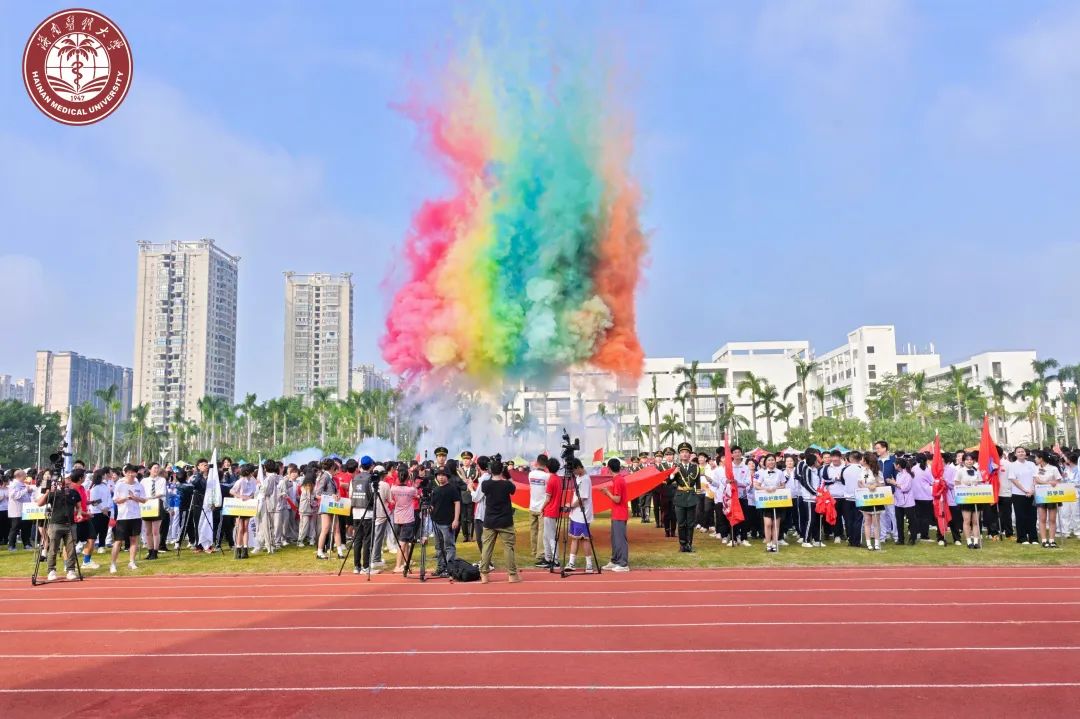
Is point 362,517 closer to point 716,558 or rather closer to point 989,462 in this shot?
point 716,558

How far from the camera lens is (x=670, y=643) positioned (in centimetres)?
874

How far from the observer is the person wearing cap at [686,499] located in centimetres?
1720

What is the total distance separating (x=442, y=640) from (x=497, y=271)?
2132 cm

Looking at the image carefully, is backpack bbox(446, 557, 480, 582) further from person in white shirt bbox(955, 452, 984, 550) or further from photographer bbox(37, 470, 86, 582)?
person in white shirt bbox(955, 452, 984, 550)

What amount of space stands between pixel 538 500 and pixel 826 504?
667 centimetres

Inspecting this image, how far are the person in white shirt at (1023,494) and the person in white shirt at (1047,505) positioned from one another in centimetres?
16

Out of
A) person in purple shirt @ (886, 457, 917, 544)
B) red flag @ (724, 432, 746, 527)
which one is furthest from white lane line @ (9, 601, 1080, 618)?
person in purple shirt @ (886, 457, 917, 544)

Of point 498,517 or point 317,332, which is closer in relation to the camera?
point 498,517

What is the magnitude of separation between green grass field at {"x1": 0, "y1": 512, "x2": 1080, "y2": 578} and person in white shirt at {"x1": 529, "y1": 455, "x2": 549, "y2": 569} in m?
0.35

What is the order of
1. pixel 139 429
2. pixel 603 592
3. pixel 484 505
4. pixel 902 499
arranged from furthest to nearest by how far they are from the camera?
pixel 139 429 < pixel 902 499 < pixel 484 505 < pixel 603 592

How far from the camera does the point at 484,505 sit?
15586mm

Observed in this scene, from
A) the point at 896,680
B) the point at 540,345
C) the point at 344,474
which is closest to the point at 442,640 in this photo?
the point at 896,680

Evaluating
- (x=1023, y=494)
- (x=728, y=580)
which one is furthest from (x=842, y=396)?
(x=728, y=580)

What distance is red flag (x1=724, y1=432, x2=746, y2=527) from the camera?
17.5 meters
